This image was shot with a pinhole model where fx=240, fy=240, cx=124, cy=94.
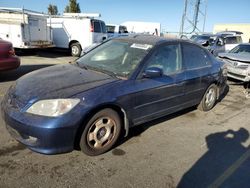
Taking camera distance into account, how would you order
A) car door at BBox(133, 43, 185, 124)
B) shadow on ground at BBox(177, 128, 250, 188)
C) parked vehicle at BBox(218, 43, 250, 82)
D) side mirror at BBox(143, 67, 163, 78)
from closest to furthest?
shadow on ground at BBox(177, 128, 250, 188) → side mirror at BBox(143, 67, 163, 78) → car door at BBox(133, 43, 185, 124) → parked vehicle at BBox(218, 43, 250, 82)

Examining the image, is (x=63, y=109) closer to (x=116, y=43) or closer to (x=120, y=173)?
(x=120, y=173)

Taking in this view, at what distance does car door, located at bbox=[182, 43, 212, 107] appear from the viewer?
15.1 feet

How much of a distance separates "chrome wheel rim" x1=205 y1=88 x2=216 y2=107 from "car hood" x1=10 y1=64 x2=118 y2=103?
2.82m

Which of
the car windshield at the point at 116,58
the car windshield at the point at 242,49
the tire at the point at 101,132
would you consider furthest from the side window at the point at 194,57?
A: the car windshield at the point at 242,49

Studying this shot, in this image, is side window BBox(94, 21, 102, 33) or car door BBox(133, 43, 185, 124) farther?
side window BBox(94, 21, 102, 33)

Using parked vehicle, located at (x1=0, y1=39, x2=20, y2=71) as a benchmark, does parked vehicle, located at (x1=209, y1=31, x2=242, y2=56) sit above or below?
above

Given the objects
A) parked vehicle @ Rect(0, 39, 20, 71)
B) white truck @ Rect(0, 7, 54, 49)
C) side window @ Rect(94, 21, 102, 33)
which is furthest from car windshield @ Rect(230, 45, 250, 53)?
white truck @ Rect(0, 7, 54, 49)

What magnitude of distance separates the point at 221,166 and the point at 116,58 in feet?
7.58

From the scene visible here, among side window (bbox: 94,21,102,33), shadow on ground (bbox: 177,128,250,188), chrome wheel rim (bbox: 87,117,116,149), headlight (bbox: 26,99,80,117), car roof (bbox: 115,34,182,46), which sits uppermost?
side window (bbox: 94,21,102,33)

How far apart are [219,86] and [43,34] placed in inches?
Answer: 385

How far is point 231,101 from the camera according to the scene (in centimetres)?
653

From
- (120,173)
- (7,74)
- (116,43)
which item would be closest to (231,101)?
(116,43)

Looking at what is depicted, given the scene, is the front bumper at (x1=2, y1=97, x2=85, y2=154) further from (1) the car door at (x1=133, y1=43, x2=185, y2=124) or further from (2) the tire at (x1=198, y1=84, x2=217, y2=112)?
(2) the tire at (x1=198, y1=84, x2=217, y2=112)

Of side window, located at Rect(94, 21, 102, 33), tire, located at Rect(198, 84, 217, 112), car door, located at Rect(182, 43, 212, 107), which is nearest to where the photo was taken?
car door, located at Rect(182, 43, 212, 107)
